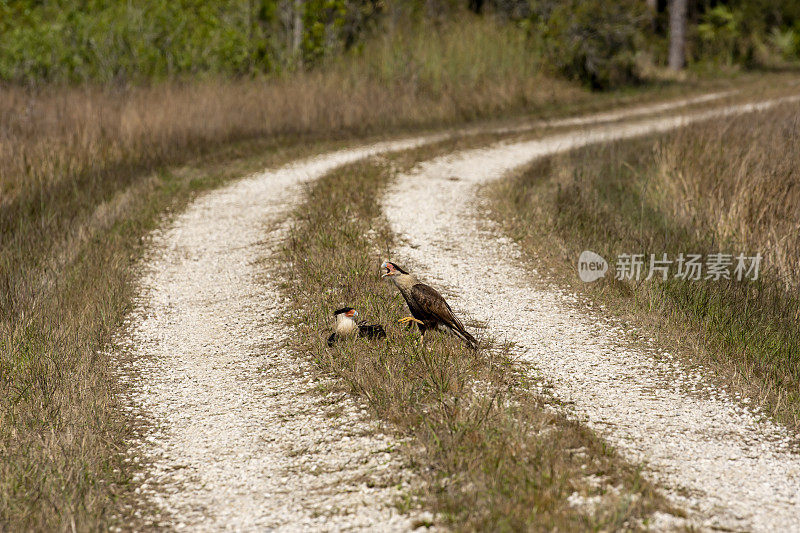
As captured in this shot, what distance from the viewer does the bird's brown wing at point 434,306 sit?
562cm

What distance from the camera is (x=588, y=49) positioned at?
21.5 metres

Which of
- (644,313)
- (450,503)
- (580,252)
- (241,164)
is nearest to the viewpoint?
(450,503)

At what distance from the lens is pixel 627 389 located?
554 centimetres

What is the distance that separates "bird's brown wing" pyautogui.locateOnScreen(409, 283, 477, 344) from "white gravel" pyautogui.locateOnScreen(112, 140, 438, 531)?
0.95 m

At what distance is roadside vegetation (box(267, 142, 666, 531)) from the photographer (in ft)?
12.9

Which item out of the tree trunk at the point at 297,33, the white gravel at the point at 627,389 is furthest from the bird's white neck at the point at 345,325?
the tree trunk at the point at 297,33

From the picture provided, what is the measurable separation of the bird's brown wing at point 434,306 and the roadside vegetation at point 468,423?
204mm

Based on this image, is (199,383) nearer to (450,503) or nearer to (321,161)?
(450,503)

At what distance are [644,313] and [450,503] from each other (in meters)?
3.60

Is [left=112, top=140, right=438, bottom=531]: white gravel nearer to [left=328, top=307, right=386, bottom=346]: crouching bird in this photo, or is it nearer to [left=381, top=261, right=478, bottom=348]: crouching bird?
[left=328, top=307, right=386, bottom=346]: crouching bird

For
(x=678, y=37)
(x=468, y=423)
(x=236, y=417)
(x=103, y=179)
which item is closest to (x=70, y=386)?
(x=236, y=417)

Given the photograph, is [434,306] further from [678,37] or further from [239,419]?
[678,37]

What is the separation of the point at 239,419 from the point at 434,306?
1629 mm

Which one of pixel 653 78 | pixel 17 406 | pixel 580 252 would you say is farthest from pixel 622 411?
pixel 653 78
